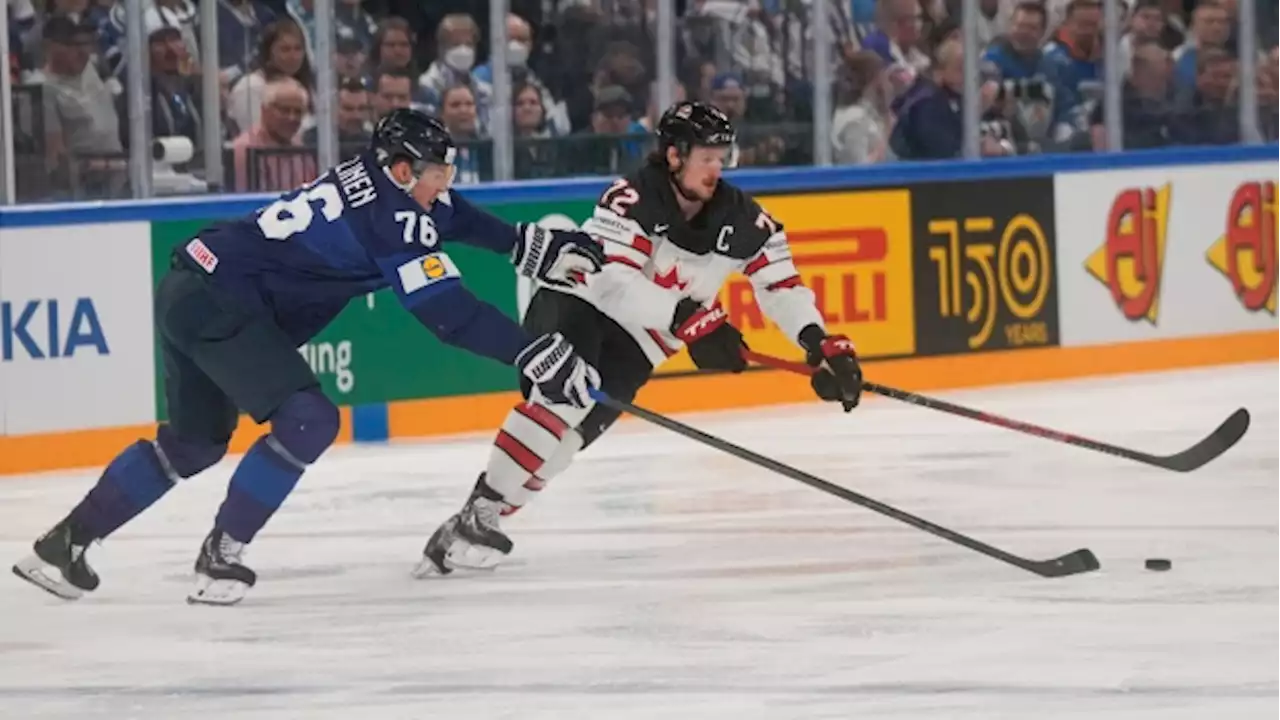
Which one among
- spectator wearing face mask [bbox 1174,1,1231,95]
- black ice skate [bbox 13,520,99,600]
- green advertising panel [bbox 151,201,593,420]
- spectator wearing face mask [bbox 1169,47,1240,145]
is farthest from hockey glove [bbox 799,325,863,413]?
spectator wearing face mask [bbox 1174,1,1231,95]

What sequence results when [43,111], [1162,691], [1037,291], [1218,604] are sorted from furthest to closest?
[1037,291]
[43,111]
[1218,604]
[1162,691]

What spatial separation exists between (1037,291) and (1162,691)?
555 centimetres

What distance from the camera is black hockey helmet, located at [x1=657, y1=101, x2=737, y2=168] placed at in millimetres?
6035

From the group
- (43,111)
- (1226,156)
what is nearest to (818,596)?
(43,111)

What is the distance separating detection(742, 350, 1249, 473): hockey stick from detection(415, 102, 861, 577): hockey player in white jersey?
0.31 feet

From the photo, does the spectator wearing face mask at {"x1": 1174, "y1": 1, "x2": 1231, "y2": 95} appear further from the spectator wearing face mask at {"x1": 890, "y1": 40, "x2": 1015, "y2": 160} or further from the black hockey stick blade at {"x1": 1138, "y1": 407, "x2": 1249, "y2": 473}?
the black hockey stick blade at {"x1": 1138, "y1": 407, "x2": 1249, "y2": 473}

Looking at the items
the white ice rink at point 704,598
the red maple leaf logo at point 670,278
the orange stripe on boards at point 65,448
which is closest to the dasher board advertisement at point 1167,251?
the white ice rink at point 704,598

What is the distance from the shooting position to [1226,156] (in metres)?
10.7

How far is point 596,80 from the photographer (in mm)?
9531

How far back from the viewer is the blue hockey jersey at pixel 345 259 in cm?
562

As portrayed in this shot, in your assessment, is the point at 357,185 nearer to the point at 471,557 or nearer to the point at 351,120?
the point at 471,557

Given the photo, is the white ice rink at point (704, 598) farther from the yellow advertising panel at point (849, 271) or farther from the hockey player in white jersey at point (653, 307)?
the yellow advertising panel at point (849, 271)

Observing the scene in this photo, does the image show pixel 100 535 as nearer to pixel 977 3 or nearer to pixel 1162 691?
pixel 1162 691

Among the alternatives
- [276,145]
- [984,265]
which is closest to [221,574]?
[276,145]
